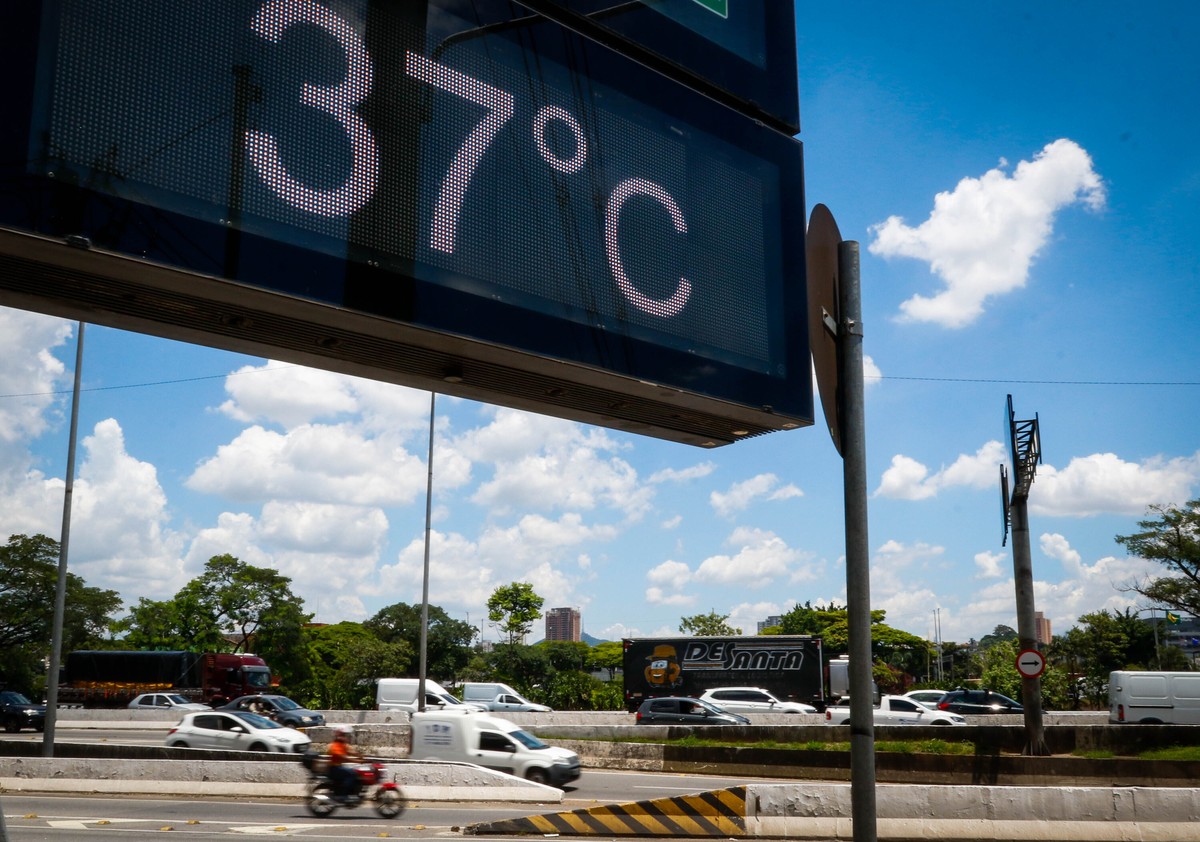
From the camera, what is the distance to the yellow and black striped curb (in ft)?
46.4

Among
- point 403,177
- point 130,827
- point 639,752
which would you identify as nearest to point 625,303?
point 403,177

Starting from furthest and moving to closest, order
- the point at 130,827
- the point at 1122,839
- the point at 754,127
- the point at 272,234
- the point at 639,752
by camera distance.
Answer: the point at 639,752
the point at 130,827
the point at 1122,839
the point at 754,127
the point at 272,234

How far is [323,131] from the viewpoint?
274 cm

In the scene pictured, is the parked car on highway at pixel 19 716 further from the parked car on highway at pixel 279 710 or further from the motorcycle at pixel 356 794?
the motorcycle at pixel 356 794

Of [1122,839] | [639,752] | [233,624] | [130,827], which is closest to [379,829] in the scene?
[130,827]

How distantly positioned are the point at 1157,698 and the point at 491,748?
2182 centimetres

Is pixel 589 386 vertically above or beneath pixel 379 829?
above

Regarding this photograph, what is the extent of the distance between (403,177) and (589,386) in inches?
35.0

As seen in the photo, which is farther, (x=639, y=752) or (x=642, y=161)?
(x=639, y=752)

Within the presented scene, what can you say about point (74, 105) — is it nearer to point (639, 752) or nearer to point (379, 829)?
point (379, 829)

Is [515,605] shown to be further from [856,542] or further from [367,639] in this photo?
[856,542]

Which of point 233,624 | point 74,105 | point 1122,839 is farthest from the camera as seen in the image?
point 233,624

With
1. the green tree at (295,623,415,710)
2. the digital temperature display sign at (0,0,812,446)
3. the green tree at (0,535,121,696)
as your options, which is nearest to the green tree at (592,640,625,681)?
the green tree at (295,623,415,710)

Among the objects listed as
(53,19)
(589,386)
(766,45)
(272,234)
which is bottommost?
(589,386)
